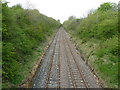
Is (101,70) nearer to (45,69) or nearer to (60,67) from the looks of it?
(60,67)

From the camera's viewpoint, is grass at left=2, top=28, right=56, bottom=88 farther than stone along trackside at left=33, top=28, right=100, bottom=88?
No

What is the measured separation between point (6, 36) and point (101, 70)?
9.30 m

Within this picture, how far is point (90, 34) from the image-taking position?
33500 mm

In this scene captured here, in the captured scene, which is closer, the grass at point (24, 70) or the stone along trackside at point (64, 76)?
the grass at point (24, 70)

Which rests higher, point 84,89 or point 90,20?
point 90,20

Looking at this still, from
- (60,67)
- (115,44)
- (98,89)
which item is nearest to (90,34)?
(115,44)

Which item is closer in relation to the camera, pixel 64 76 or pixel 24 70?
pixel 64 76

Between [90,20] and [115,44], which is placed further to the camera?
[90,20]

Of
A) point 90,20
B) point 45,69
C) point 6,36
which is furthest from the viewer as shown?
point 90,20

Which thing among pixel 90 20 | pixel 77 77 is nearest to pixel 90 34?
pixel 90 20

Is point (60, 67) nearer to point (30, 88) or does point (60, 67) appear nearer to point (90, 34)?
point (30, 88)

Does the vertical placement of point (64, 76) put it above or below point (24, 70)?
below

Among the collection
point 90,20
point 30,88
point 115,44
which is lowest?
point 30,88

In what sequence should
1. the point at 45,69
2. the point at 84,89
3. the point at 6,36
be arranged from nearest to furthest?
the point at 84,89 → the point at 6,36 → the point at 45,69
